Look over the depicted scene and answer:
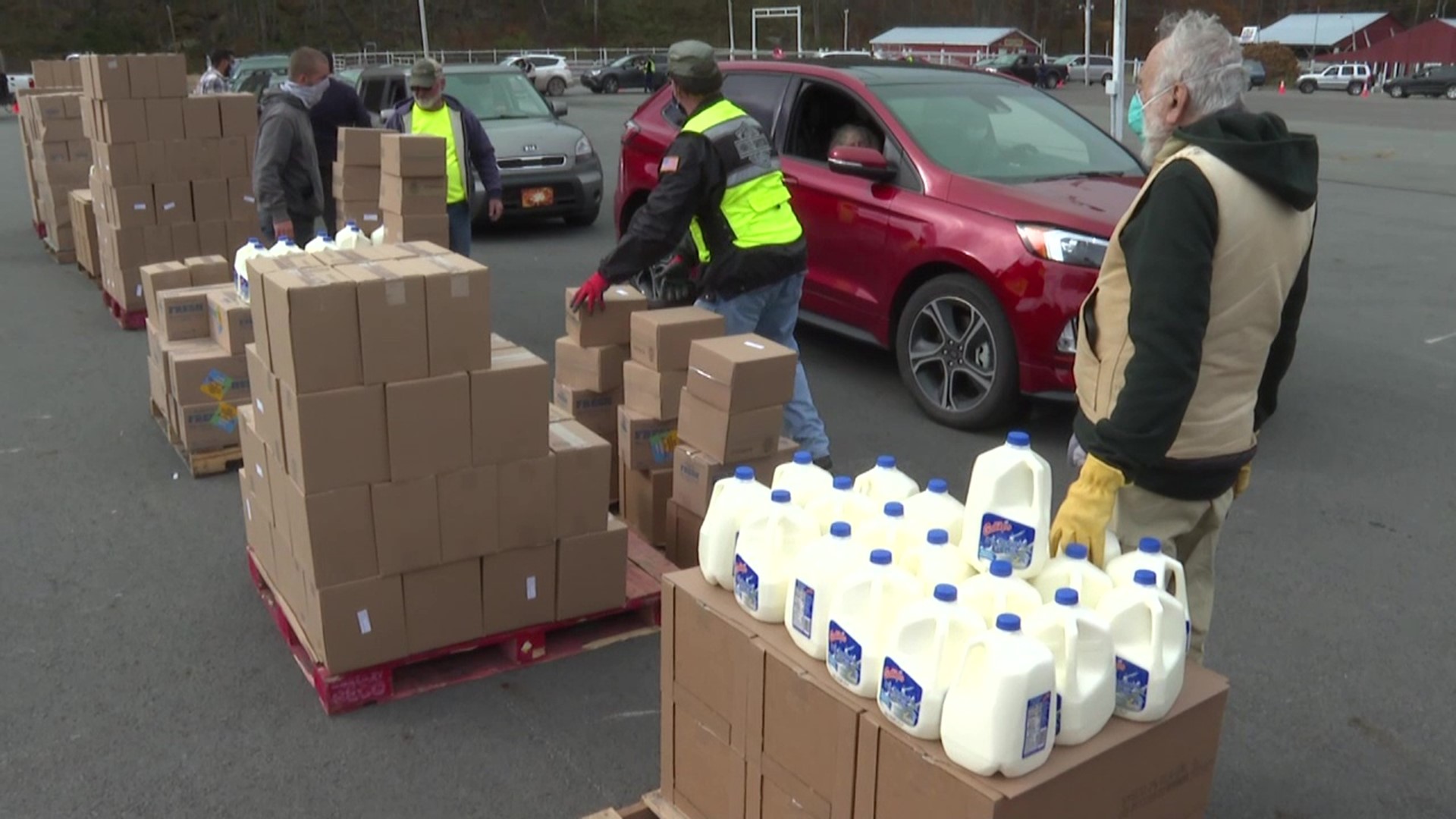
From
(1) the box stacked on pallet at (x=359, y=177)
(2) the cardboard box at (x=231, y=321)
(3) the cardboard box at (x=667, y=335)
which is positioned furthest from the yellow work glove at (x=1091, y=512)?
(1) the box stacked on pallet at (x=359, y=177)

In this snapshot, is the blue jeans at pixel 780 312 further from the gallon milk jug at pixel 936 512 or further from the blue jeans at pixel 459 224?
the blue jeans at pixel 459 224

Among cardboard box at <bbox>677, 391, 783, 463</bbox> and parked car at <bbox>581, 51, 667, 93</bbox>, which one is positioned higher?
parked car at <bbox>581, 51, 667, 93</bbox>

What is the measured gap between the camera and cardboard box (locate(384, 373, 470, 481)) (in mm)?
3619

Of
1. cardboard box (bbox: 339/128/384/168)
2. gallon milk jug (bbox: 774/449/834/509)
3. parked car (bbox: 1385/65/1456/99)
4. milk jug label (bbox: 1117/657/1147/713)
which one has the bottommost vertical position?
milk jug label (bbox: 1117/657/1147/713)

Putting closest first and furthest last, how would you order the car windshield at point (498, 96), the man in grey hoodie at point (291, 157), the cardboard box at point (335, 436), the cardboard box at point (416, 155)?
the cardboard box at point (335, 436)
the cardboard box at point (416, 155)
the man in grey hoodie at point (291, 157)
the car windshield at point (498, 96)

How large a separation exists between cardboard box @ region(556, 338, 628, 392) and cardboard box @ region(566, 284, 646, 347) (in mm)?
28

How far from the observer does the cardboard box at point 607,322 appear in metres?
5.05

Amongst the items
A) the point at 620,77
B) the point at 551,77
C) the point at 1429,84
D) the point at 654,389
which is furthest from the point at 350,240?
the point at 1429,84

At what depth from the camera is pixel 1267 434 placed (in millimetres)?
6188

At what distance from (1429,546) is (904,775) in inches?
148

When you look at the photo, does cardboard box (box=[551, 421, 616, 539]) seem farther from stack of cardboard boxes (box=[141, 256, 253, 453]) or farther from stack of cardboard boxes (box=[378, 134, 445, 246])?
stack of cardboard boxes (box=[378, 134, 445, 246])

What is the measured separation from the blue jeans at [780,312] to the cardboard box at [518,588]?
4.96ft

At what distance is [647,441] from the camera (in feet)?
15.9

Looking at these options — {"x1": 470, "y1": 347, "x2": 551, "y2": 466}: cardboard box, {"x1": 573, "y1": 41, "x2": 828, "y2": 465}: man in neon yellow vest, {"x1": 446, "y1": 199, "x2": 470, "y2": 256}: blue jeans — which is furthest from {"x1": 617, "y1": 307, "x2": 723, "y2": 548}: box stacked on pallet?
{"x1": 446, "y1": 199, "x2": 470, "y2": 256}: blue jeans
